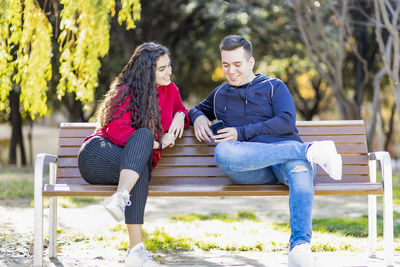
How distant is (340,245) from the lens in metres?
4.53

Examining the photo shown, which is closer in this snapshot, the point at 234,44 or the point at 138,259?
the point at 138,259

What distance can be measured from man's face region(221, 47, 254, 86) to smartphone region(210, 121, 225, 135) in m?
0.33

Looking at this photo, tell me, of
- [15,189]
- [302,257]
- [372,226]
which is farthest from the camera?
[15,189]

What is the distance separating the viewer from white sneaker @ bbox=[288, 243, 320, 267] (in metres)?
3.33

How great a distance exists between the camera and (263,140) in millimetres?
4047

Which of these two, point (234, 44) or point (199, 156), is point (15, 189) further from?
point (234, 44)

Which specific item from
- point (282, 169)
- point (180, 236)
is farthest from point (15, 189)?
point (282, 169)

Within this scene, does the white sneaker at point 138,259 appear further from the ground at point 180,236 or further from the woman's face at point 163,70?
the woman's face at point 163,70

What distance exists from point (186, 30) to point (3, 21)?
39.0 feet

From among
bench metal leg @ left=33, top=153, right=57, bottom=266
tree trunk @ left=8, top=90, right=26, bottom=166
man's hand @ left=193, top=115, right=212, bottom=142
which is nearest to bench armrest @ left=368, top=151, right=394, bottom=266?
man's hand @ left=193, top=115, right=212, bottom=142

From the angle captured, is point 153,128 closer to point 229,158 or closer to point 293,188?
point 229,158

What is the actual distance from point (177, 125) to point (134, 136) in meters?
0.63

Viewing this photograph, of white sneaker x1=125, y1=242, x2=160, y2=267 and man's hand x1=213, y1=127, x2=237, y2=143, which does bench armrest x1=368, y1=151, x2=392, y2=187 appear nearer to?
man's hand x1=213, y1=127, x2=237, y2=143

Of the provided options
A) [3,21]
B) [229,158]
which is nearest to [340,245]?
[229,158]
